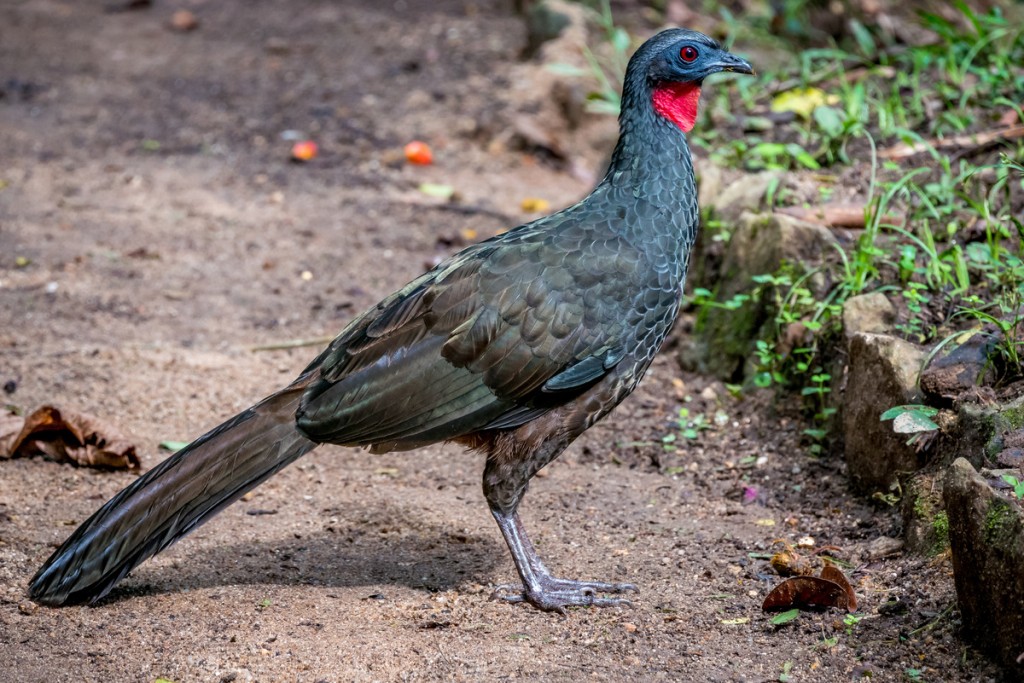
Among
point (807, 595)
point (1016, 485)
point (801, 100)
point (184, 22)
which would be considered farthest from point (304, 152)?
point (1016, 485)

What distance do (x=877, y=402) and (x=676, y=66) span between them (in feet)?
4.98

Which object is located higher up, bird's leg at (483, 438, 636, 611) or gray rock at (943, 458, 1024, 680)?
gray rock at (943, 458, 1024, 680)

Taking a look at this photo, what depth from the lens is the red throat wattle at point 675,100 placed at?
4.21 m

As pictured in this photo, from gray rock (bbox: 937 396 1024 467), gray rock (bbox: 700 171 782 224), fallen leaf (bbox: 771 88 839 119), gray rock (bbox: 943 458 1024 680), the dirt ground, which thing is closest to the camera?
gray rock (bbox: 943 458 1024 680)

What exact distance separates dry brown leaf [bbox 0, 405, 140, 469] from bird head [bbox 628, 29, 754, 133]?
2.67 metres

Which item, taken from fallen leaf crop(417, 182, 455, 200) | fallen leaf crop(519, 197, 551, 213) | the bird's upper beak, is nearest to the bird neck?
the bird's upper beak

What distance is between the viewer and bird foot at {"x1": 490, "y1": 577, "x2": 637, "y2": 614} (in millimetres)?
3924

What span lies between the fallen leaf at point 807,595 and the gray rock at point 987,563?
0.44 m

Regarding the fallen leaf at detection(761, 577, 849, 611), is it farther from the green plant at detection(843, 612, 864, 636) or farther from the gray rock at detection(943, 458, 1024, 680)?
the gray rock at detection(943, 458, 1024, 680)

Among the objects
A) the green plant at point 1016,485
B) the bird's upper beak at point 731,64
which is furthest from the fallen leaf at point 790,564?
the bird's upper beak at point 731,64

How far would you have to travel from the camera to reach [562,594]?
3967 millimetres

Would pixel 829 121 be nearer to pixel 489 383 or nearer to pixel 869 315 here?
pixel 869 315

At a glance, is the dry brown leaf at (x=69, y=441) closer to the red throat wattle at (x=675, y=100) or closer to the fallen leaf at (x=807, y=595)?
the red throat wattle at (x=675, y=100)

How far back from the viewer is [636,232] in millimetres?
3973
